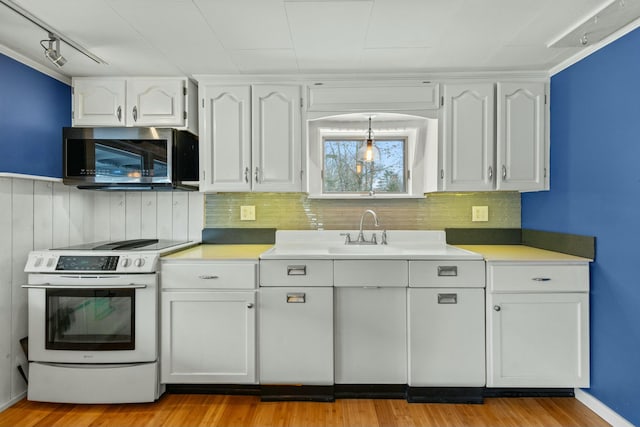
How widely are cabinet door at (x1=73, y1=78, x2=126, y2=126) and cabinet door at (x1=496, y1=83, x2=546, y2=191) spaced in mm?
2571

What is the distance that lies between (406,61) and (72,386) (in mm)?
2791

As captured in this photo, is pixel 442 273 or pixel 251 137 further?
pixel 251 137

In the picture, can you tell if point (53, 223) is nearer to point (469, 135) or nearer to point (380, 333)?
point (380, 333)

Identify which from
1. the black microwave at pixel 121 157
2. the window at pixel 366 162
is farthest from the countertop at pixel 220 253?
the window at pixel 366 162

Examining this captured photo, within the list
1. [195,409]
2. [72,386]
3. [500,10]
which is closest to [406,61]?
[500,10]

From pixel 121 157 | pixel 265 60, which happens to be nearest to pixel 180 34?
pixel 265 60

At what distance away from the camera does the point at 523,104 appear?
250 cm

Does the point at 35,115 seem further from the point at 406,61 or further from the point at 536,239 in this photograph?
the point at 536,239

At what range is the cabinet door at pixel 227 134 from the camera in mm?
2562

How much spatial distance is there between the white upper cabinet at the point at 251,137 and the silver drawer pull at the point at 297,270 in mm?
582

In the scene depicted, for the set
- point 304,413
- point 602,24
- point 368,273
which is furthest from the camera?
point 368,273

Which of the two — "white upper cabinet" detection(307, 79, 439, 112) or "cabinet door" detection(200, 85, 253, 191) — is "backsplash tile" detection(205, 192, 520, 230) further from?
"white upper cabinet" detection(307, 79, 439, 112)

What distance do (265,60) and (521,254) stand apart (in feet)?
6.56

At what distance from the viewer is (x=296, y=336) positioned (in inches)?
88.4
